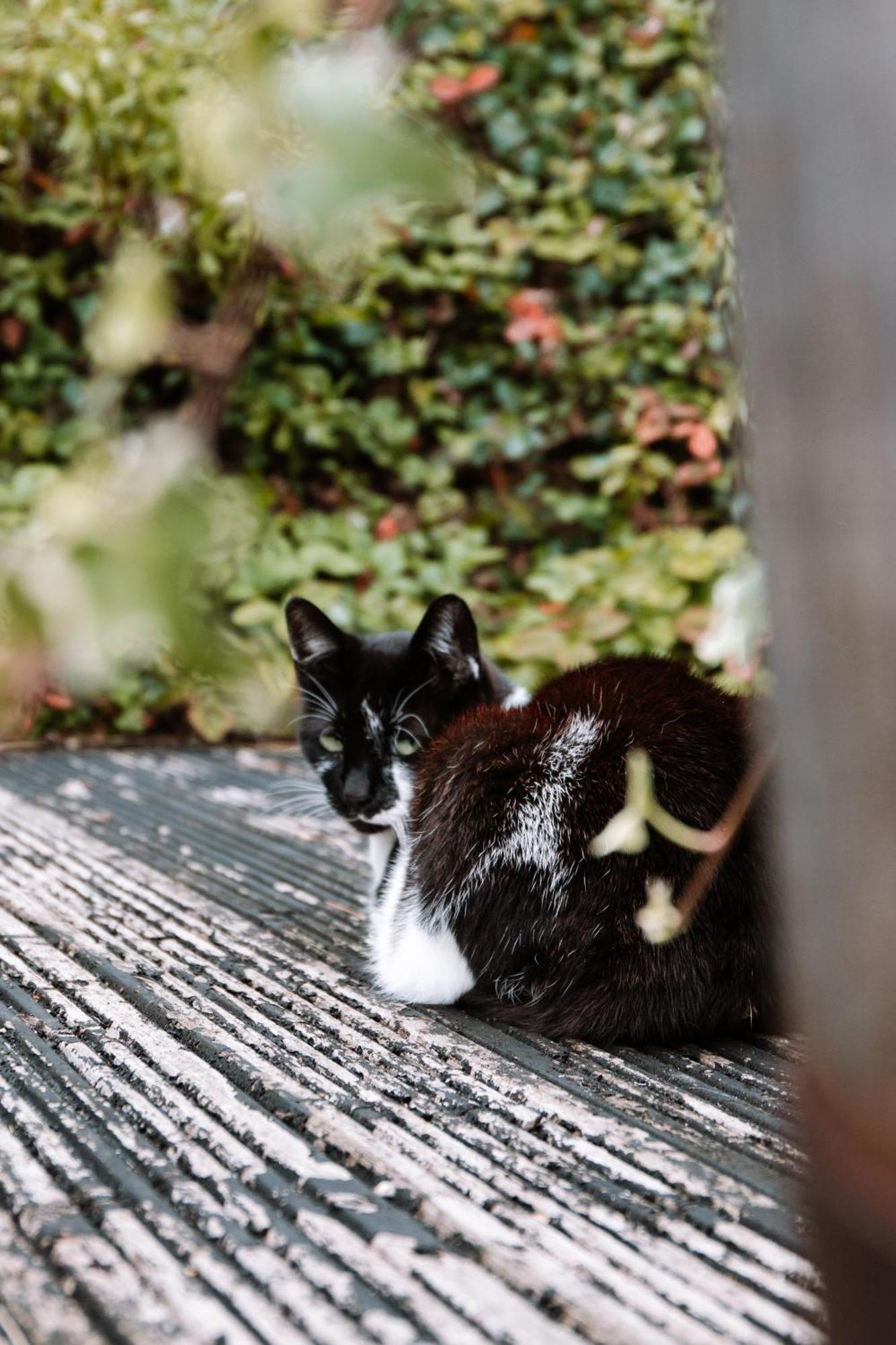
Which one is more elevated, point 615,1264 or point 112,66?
point 112,66

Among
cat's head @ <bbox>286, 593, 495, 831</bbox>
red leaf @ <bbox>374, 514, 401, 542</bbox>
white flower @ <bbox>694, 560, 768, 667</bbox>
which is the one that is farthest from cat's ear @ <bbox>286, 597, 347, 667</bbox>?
red leaf @ <bbox>374, 514, 401, 542</bbox>

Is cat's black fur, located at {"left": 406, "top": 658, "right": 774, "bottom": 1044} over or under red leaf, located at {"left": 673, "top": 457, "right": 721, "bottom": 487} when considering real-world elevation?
under

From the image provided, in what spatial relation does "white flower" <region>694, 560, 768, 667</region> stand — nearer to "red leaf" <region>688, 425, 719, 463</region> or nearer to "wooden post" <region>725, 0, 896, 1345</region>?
"wooden post" <region>725, 0, 896, 1345</region>

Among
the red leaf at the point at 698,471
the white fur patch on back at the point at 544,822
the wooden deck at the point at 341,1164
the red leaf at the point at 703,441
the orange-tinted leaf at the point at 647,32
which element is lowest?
the wooden deck at the point at 341,1164

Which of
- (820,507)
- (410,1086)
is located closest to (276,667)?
(820,507)

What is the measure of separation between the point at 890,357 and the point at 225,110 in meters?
0.27

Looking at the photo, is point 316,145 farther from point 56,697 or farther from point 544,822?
point 544,822

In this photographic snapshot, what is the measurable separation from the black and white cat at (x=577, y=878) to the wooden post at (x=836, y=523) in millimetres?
661

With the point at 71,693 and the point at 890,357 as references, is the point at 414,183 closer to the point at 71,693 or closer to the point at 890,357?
the point at 71,693

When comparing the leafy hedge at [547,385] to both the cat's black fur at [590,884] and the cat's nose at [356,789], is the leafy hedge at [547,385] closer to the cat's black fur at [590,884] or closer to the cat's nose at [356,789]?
the cat's nose at [356,789]

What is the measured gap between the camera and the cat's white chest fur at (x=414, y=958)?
1.32m

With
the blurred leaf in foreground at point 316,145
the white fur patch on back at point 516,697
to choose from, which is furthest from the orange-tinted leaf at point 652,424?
the blurred leaf in foreground at point 316,145

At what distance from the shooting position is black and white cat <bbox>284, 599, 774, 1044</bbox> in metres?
1.22

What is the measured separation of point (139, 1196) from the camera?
882 millimetres
